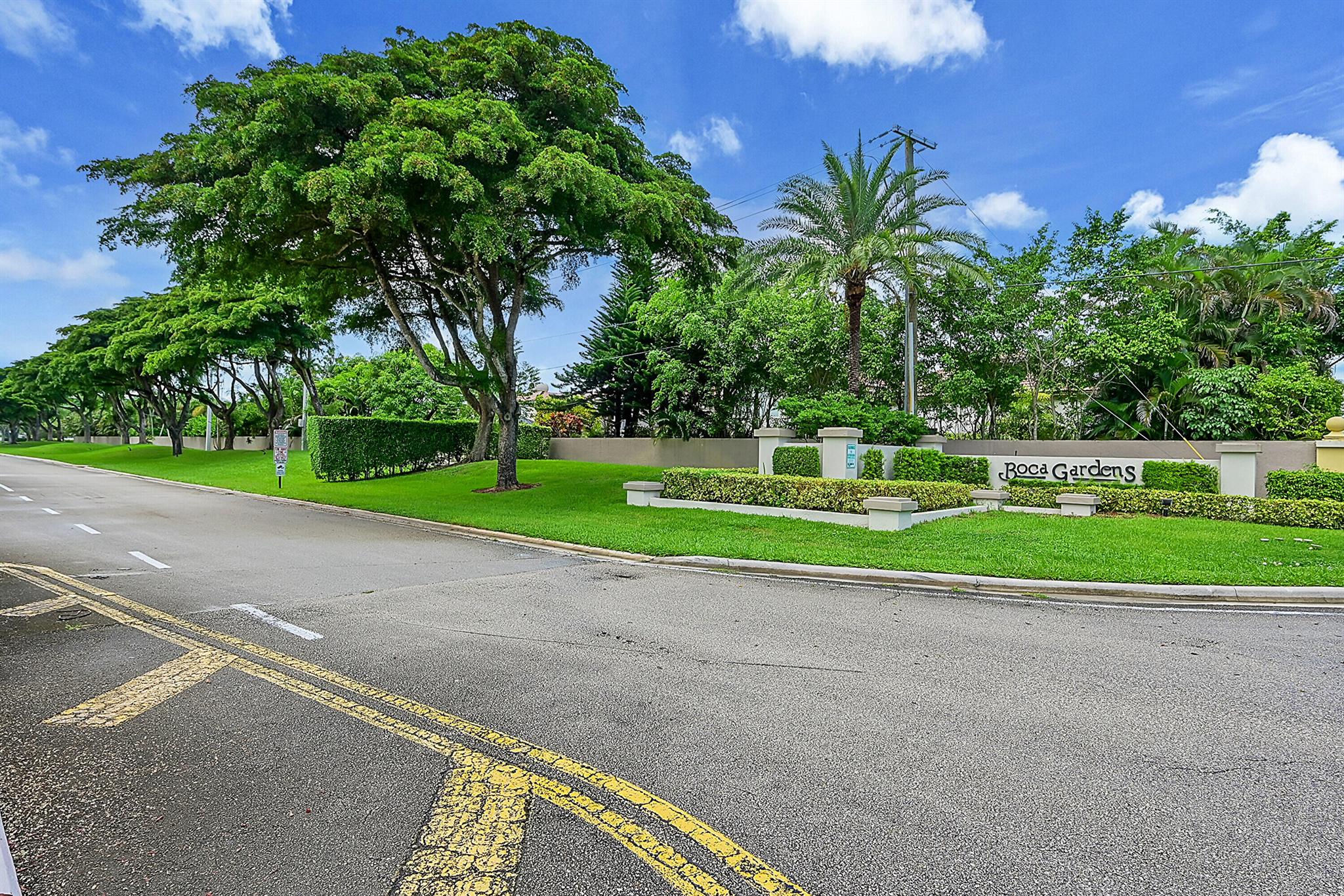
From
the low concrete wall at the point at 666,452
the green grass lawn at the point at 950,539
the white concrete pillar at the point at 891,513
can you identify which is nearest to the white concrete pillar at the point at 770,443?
the green grass lawn at the point at 950,539

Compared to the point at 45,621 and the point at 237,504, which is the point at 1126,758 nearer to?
the point at 45,621

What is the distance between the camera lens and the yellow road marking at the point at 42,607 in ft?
22.5

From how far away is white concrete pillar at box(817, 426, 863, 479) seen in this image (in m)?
18.0

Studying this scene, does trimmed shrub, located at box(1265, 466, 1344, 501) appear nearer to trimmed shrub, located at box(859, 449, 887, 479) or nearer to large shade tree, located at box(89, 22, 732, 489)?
trimmed shrub, located at box(859, 449, 887, 479)

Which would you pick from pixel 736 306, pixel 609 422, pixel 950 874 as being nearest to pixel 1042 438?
pixel 736 306

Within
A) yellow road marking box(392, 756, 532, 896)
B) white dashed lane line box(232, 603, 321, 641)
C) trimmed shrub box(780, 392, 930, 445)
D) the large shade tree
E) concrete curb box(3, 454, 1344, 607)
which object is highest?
the large shade tree

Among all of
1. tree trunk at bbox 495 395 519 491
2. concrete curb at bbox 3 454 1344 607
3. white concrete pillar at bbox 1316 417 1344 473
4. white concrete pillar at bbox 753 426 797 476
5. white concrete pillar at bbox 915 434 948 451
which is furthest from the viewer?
tree trunk at bbox 495 395 519 491

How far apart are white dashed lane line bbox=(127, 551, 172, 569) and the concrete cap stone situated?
1120cm

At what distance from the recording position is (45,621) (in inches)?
258

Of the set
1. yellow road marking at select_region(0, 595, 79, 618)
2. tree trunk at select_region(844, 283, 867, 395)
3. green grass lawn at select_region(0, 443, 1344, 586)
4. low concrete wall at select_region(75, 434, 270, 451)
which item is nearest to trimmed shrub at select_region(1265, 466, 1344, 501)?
green grass lawn at select_region(0, 443, 1344, 586)

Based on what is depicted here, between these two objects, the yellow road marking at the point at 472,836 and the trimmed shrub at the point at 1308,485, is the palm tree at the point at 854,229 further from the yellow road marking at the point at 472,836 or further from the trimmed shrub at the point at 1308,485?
the yellow road marking at the point at 472,836

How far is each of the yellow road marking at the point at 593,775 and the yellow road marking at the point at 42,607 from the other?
229 cm

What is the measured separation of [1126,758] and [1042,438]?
2760 cm

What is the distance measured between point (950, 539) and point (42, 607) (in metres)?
12.0
